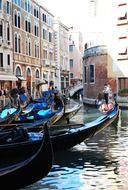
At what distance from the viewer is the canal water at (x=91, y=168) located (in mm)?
4816

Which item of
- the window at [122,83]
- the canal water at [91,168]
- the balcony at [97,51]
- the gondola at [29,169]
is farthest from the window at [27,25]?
the gondola at [29,169]

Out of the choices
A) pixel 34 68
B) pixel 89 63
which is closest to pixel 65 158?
pixel 89 63

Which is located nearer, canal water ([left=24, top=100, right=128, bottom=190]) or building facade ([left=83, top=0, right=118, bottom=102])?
canal water ([left=24, top=100, right=128, bottom=190])

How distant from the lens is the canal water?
15.8 feet

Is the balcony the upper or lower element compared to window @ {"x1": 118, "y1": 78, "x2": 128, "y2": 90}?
upper

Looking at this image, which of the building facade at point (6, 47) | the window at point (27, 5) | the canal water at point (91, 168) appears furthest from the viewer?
the window at point (27, 5)

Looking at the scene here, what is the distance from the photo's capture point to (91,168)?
5.59 metres

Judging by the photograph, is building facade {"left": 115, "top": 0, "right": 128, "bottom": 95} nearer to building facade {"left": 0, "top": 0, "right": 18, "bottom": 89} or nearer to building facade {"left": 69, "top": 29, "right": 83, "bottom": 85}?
building facade {"left": 0, "top": 0, "right": 18, "bottom": 89}

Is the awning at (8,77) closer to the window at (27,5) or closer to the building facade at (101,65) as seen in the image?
the building facade at (101,65)

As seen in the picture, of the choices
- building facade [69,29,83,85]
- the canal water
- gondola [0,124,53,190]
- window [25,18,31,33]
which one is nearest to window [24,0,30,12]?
window [25,18,31,33]

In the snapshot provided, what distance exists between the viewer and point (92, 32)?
27359 millimetres

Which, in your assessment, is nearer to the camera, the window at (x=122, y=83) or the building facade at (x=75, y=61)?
the window at (x=122, y=83)

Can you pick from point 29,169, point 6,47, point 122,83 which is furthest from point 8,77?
point 29,169

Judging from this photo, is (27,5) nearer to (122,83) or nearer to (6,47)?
(6,47)
